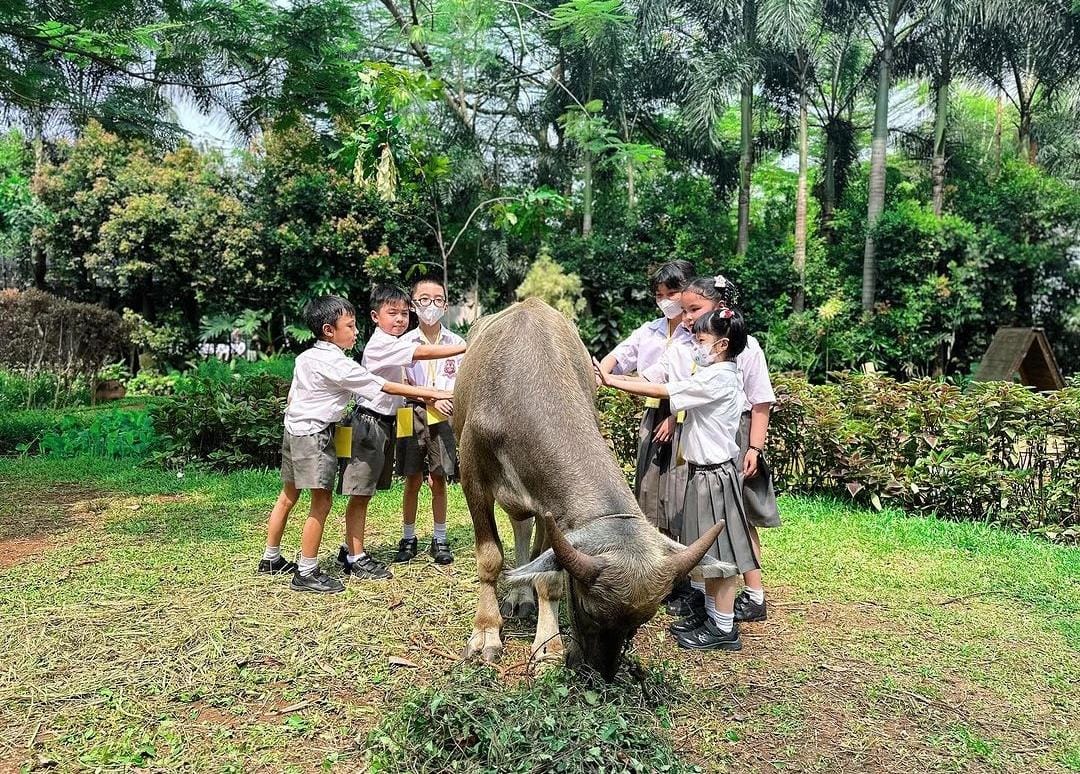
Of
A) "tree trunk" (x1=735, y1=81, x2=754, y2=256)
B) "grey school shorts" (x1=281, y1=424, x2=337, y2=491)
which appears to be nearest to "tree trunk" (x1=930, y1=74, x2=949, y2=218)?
"tree trunk" (x1=735, y1=81, x2=754, y2=256)

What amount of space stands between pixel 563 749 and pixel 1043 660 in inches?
124

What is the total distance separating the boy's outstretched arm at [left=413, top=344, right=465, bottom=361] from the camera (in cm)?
591

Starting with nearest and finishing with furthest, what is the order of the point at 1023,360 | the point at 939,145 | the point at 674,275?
the point at 674,275
the point at 1023,360
the point at 939,145

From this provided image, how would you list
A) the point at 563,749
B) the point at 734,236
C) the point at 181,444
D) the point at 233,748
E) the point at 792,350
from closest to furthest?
1. the point at 563,749
2. the point at 233,748
3. the point at 181,444
4. the point at 792,350
5. the point at 734,236

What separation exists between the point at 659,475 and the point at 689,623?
106 centimetres

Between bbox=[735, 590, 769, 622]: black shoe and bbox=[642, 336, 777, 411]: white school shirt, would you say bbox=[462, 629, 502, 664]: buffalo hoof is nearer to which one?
bbox=[735, 590, 769, 622]: black shoe

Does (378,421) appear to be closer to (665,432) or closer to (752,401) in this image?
(665,432)

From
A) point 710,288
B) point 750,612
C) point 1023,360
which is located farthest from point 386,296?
point 1023,360

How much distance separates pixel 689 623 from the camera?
5.11 metres

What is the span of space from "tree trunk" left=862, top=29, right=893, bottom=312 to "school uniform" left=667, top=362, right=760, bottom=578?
18545mm

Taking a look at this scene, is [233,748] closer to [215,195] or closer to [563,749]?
[563,749]

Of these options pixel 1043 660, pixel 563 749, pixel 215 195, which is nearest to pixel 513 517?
pixel 563 749

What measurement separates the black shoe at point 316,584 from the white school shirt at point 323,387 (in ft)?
3.28

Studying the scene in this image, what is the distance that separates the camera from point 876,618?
17.5 ft
